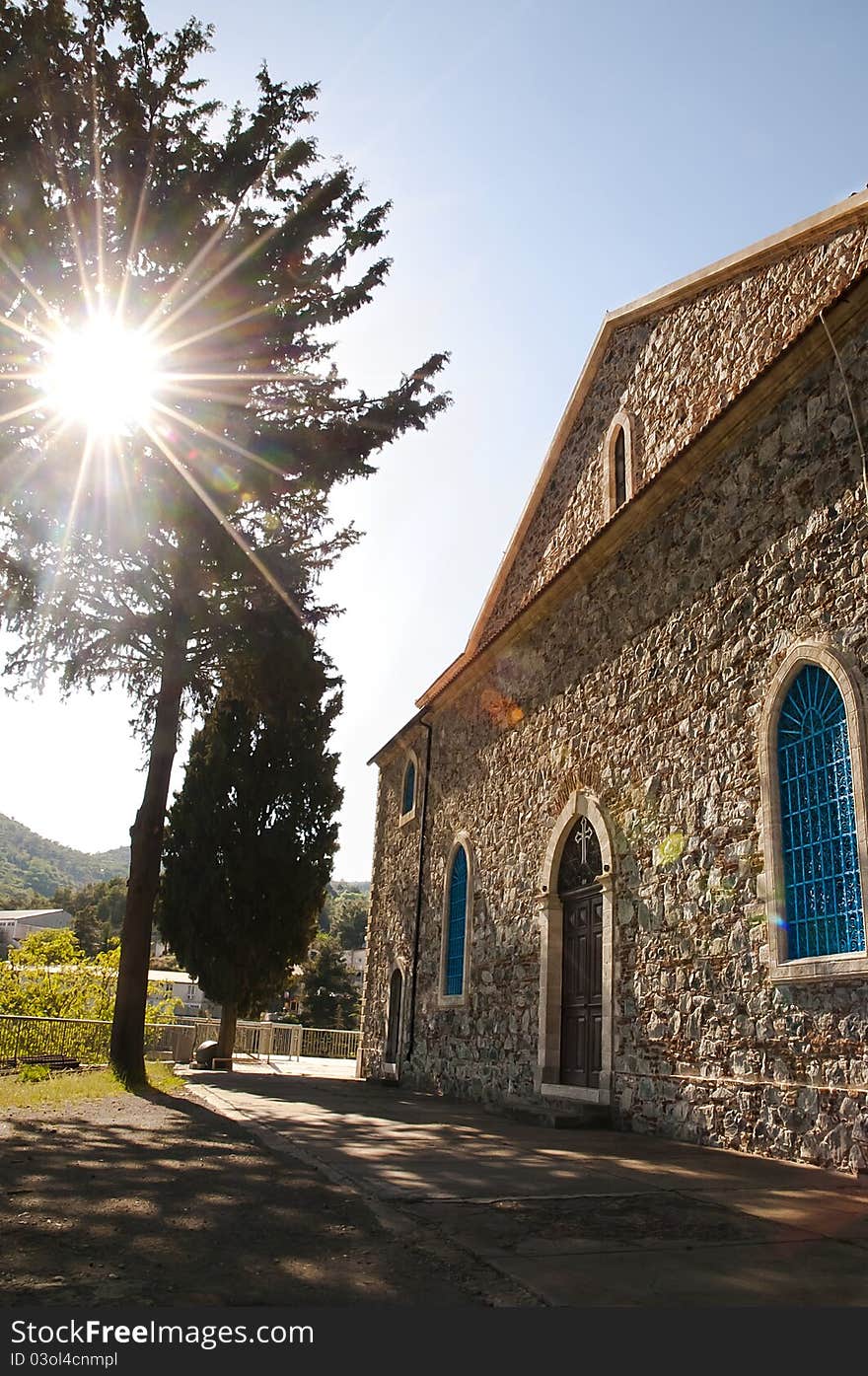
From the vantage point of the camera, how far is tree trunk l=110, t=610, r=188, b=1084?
11672 millimetres

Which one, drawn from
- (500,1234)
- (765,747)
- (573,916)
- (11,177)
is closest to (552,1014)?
(573,916)

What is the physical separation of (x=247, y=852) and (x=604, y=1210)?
51.2 feet

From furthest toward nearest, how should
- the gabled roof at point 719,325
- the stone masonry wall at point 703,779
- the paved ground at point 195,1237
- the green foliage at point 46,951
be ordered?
the green foliage at point 46,951 → the gabled roof at point 719,325 → the stone masonry wall at point 703,779 → the paved ground at point 195,1237

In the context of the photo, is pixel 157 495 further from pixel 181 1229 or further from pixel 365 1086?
pixel 365 1086

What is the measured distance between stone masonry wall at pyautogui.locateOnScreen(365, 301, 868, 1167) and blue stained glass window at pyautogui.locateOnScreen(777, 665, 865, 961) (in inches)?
11.8

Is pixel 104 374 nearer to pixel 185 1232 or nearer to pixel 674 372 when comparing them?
pixel 674 372

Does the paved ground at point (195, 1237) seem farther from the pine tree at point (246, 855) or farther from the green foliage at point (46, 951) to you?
the green foliage at point (46, 951)

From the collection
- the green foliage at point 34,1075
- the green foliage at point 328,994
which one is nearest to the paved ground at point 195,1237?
the green foliage at point 34,1075

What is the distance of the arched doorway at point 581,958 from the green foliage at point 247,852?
8450 millimetres

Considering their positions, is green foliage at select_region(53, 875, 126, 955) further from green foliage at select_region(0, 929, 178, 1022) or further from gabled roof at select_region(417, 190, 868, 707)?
gabled roof at select_region(417, 190, 868, 707)

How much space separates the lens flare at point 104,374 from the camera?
33.9 feet

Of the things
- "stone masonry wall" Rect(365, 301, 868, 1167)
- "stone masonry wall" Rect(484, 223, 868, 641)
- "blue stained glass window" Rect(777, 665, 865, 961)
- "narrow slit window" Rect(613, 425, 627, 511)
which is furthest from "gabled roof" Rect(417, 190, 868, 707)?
"blue stained glass window" Rect(777, 665, 865, 961)

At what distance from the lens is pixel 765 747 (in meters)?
7.72

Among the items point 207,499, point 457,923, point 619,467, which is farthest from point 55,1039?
point 619,467
